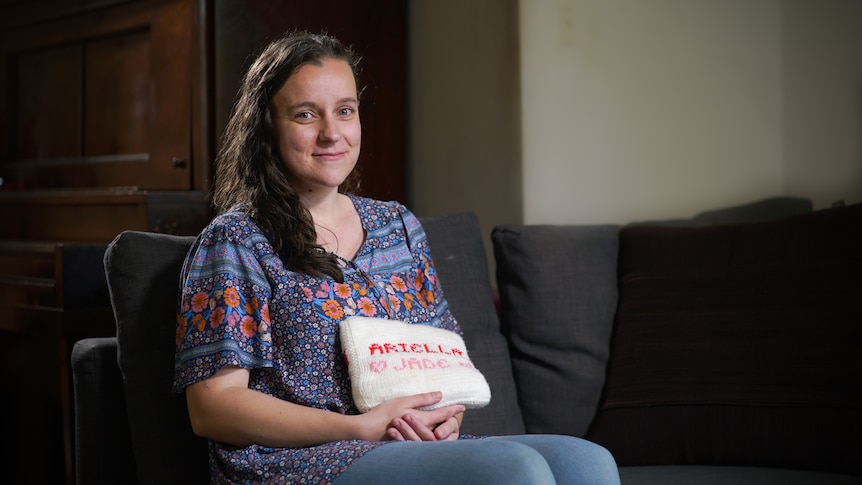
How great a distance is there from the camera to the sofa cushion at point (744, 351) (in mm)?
1925

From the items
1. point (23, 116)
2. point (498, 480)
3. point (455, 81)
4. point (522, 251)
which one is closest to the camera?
point (498, 480)

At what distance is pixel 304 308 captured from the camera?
5.14 feet

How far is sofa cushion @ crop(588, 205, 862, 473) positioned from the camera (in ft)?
6.31

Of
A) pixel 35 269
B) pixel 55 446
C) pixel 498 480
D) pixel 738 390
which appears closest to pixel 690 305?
pixel 738 390

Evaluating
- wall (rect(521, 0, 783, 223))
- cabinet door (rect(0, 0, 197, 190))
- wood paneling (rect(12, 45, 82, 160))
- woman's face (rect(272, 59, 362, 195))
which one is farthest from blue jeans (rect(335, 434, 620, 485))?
wood paneling (rect(12, 45, 82, 160))

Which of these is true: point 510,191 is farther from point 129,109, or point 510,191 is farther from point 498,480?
point 498,480

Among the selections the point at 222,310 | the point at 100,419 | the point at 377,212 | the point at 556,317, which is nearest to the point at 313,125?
the point at 377,212

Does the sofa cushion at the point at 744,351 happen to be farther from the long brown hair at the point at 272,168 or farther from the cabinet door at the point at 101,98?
the cabinet door at the point at 101,98

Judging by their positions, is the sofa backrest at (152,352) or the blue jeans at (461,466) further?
the sofa backrest at (152,352)

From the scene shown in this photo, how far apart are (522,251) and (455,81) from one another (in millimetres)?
934

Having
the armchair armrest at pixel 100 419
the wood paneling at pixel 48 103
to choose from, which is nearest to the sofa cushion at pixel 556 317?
the armchair armrest at pixel 100 419

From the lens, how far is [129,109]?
293 centimetres

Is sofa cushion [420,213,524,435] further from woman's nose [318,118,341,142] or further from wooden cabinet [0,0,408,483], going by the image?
wooden cabinet [0,0,408,483]

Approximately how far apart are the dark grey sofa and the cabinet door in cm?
98
